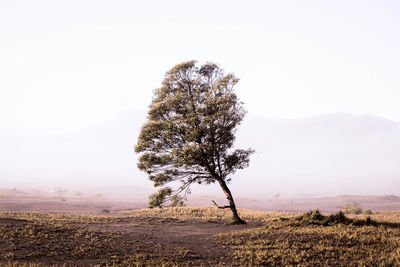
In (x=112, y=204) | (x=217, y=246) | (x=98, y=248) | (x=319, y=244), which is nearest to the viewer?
(x=319, y=244)

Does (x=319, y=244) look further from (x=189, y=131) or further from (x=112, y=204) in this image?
(x=112, y=204)

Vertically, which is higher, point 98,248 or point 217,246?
point 98,248

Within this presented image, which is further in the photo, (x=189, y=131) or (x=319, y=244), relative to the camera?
(x=189, y=131)

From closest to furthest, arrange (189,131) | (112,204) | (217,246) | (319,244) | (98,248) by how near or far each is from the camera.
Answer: (319,244)
(98,248)
(217,246)
(189,131)
(112,204)

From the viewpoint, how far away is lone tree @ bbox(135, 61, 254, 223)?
29344mm

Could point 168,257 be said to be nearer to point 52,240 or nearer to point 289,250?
point 289,250

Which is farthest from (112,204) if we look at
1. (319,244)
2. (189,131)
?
(319,244)

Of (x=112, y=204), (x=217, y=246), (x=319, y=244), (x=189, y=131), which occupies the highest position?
(x=189, y=131)

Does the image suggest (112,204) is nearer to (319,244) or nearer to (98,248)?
(98,248)

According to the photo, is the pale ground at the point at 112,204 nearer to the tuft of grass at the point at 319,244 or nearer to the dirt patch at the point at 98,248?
the dirt patch at the point at 98,248

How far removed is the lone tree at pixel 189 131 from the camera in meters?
29.3

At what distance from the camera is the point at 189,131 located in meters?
29.3

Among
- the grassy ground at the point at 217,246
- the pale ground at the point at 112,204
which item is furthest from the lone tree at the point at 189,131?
the pale ground at the point at 112,204

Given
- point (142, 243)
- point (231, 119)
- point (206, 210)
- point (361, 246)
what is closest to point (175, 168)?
point (231, 119)
